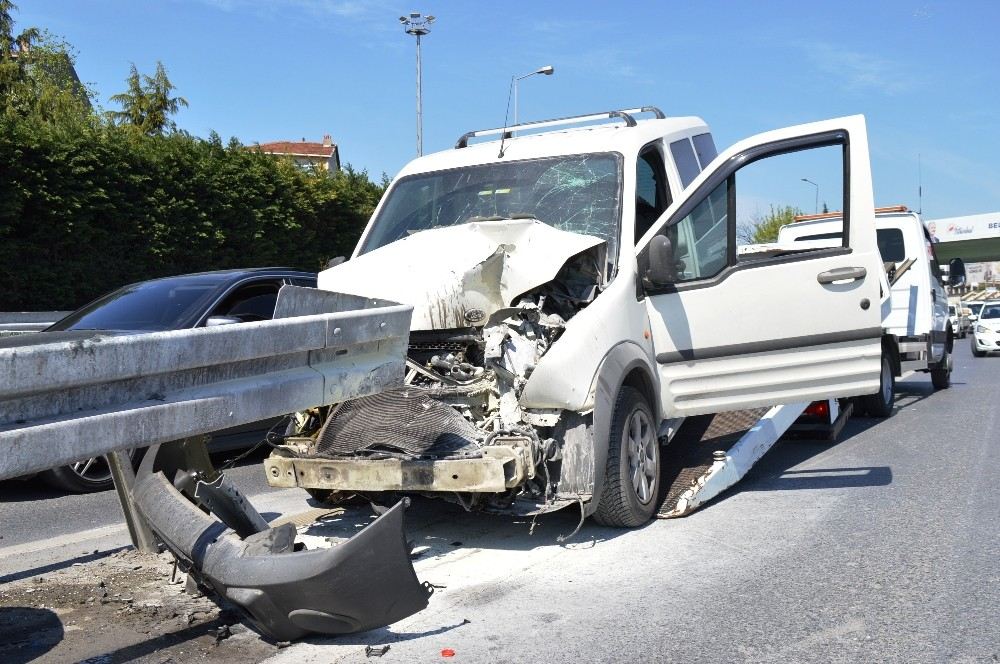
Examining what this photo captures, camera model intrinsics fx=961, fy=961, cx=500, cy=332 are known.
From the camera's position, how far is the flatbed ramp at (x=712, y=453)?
238 inches

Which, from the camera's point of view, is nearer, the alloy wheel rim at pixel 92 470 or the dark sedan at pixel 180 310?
the alloy wheel rim at pixel 92 470

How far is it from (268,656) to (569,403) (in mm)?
2021

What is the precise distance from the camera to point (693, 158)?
7480 mm

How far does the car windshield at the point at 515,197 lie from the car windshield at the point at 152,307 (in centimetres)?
178

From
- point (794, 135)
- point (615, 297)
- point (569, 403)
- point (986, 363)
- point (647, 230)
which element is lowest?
point (986, 363)

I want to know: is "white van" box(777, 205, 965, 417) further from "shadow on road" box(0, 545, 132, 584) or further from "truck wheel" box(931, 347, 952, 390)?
"shadow on road" box(0, 545, 132, 584)

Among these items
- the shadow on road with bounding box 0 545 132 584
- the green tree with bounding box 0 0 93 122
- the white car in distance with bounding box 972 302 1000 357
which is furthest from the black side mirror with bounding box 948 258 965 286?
the green tree with bounding box 0 0 93 122

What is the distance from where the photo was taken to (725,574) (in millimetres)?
4863

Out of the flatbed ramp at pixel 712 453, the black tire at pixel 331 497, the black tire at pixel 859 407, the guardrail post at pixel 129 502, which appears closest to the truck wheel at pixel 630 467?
the flatbed ramp at pixel 712 453

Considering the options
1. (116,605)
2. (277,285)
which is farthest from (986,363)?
(116,605)

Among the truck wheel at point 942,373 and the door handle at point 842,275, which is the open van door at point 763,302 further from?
the truck wheel at point 942,373

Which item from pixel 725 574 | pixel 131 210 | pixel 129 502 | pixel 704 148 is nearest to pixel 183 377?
pixel 129 502

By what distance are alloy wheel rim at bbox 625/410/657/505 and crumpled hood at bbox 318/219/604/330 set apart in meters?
1.02

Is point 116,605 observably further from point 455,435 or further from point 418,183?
point 418,183
